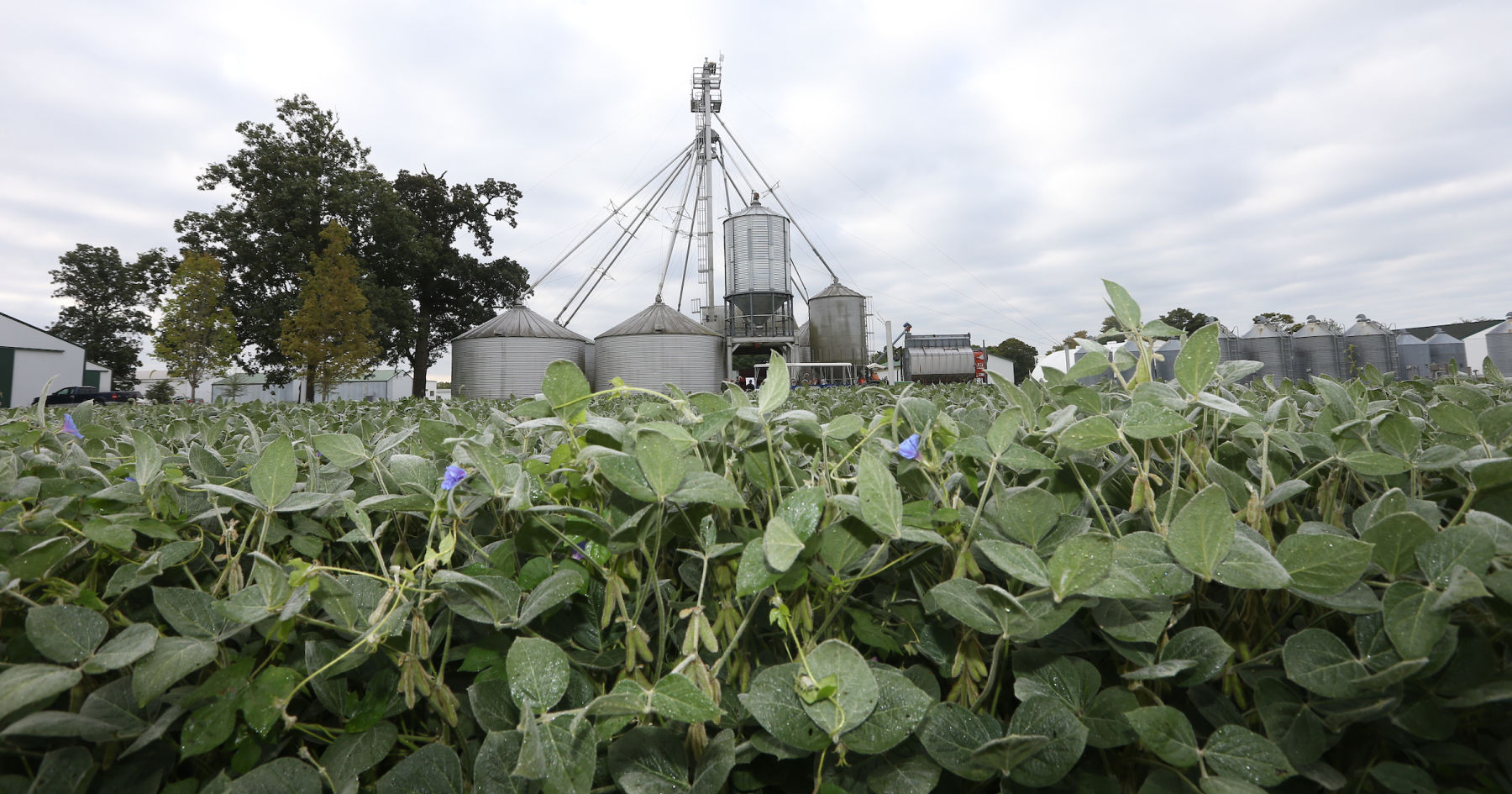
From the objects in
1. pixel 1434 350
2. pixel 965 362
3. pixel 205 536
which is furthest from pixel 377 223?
pixel 1434 350

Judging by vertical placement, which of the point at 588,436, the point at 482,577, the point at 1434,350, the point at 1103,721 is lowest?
the point at 1103,721

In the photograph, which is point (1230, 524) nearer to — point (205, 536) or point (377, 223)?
point (205, 536)

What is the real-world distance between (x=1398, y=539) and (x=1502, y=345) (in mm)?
24929

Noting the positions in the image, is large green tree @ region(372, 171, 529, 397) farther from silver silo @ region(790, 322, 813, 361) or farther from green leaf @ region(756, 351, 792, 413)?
green leaf @ region(756, 351, 792, 413)

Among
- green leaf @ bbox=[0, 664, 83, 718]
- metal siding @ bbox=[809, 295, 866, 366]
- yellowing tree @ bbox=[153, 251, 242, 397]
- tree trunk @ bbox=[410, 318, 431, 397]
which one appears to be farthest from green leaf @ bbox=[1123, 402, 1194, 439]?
tree trunk @ bbox=[410, 318, 431, 397]

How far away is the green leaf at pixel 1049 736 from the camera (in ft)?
1.56

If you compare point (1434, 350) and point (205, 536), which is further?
point (1434, 350)

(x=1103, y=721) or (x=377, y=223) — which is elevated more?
(x=377, y=223)

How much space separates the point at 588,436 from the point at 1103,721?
58cm

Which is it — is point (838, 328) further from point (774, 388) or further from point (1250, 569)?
point (1250, 569)

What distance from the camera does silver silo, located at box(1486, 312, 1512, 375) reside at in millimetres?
15317

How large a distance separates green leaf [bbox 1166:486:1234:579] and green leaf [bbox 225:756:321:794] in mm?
728

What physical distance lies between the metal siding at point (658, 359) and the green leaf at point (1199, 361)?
55.1 ft

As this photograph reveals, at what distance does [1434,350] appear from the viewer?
1936 centimetres
